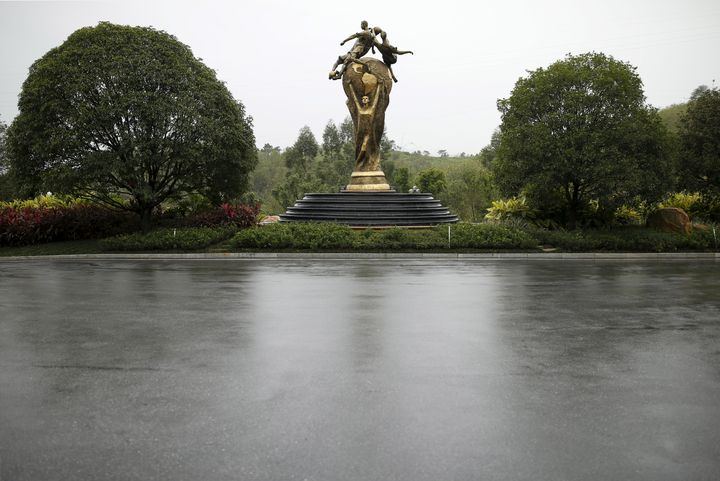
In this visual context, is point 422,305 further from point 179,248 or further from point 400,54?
point 400,54

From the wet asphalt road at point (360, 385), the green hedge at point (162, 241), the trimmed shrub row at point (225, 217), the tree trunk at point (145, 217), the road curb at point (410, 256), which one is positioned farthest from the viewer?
the trimmed shrub row at point (225, 217)

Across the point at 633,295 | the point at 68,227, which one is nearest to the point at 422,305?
the point at 633,295

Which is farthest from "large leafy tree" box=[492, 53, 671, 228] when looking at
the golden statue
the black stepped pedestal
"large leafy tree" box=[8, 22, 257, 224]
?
"large leafy tree" box=[8, 22, 257, 224]

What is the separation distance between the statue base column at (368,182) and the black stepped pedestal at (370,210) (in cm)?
91

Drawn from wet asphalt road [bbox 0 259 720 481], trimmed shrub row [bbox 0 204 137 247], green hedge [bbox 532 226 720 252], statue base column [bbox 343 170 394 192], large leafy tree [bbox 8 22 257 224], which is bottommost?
wet asphalt road [bbox 0 259 720 481]

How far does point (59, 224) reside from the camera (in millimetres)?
23234

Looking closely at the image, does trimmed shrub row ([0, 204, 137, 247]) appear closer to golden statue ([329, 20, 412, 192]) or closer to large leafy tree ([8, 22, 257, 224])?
large leafy tree ([8, 22, 257, 224])

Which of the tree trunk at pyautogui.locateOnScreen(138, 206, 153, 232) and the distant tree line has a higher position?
the distant tree line

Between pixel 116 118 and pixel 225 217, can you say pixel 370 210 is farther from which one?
pixel 116 118

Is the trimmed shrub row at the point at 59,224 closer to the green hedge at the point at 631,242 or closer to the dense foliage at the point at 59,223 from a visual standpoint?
the dense foliage at the point at 59,223

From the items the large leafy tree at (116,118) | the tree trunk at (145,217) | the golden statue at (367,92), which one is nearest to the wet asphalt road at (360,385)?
the large leafy tree at (116,118)

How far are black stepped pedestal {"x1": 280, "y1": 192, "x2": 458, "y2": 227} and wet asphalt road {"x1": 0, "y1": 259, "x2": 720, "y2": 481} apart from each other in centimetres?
1234

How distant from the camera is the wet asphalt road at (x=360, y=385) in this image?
410 centimetres

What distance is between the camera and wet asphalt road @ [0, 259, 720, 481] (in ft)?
13.4
